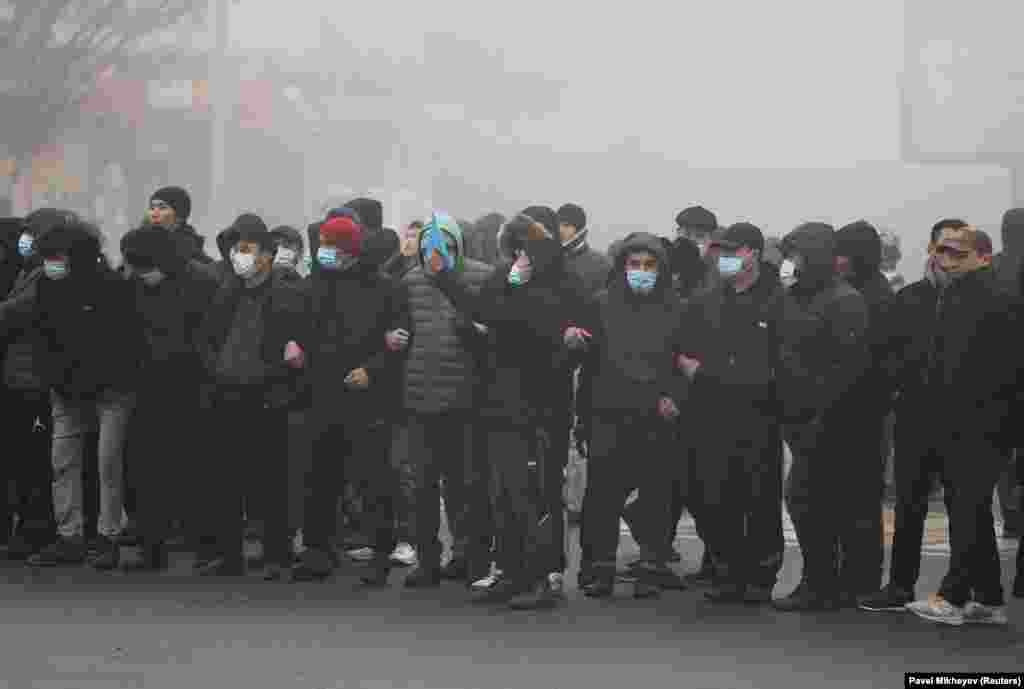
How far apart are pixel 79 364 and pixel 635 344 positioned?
10.8ft

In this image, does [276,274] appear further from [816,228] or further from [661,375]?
[816,228]

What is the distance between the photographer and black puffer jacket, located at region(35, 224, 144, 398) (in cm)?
1308

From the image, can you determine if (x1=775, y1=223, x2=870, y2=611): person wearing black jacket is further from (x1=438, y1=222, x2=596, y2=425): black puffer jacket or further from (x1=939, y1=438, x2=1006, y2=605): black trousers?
(x1=438, y1=222, x2=596, y2=425): black puffer jacket

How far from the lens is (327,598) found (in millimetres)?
11914

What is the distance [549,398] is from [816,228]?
1687mm

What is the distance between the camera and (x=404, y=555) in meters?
13.6

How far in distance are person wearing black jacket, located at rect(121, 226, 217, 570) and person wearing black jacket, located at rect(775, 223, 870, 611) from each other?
366 cm

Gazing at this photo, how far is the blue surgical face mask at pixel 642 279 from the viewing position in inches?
482

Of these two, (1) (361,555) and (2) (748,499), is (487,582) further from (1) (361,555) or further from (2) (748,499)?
(1) (361,555)

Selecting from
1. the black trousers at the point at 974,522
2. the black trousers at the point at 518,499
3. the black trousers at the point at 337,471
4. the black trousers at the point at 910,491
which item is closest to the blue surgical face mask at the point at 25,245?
the black trousers at the point at 337,471

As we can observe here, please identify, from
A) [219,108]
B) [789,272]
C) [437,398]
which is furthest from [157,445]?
[219,108]

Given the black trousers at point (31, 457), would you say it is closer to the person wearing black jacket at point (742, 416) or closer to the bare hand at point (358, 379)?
the bare hand at point (358, 379)

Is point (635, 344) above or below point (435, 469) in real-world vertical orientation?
above

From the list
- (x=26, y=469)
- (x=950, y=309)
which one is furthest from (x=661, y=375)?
(x=26, y=469)
